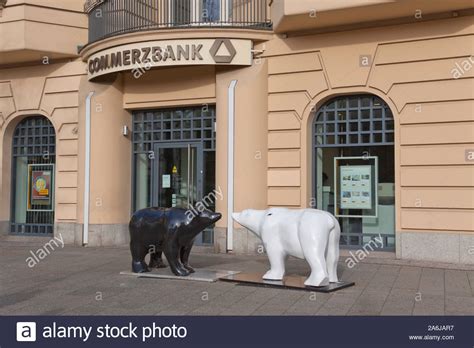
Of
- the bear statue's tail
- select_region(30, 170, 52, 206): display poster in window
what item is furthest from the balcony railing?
the bear statue's tail

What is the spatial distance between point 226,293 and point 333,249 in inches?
66.2

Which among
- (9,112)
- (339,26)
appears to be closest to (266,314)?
(339,26)

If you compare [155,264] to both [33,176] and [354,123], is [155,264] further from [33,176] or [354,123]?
[33,176]

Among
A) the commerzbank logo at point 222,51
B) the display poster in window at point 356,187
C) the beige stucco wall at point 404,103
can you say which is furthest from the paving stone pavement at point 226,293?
the commerzbank logo at point 222,51

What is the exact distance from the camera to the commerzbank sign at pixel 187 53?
12406 mm

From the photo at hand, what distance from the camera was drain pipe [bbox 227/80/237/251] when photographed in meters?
12.5

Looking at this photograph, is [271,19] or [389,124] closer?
[389,124]

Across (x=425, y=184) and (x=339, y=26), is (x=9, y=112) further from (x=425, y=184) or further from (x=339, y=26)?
(x=425, y=184)

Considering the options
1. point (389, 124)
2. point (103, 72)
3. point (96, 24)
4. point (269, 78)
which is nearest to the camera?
point (389, 124)

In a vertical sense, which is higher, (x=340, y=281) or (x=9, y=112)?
(x=9, y=112)

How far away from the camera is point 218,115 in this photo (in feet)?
42.3

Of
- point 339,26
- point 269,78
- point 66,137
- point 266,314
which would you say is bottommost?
point 266,314

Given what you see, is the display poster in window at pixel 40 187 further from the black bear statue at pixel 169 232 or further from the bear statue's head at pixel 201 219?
the bear statue's head at pixel 201 219

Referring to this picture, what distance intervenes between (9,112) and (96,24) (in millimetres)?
3641
